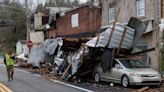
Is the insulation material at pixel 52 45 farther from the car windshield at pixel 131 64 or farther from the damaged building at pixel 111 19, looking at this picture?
the car windshield at pixel 131 64

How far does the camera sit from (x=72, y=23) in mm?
39688

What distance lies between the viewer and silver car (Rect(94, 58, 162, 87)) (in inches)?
714

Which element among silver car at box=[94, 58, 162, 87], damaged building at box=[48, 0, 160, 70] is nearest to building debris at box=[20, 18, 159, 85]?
silver car at box=[94, 58, 162, 87]

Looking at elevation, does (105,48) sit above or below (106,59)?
above

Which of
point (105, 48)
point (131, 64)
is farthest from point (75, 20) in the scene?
point (131, 64)

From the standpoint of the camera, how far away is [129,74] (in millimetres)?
18375

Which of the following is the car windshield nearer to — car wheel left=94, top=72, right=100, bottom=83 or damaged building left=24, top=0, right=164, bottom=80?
damaged building left=24, top=0, right=164, bottom=80

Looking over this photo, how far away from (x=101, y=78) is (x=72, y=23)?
1902cm

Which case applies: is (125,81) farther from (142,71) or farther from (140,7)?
(140,7)

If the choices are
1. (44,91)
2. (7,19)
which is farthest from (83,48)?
(7,19)

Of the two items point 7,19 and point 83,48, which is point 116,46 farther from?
point 7,19

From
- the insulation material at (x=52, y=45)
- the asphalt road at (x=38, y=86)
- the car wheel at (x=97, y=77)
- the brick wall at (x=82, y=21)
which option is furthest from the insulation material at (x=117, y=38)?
the brick wall at (x=82, y=21)

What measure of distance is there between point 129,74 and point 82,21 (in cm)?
1939

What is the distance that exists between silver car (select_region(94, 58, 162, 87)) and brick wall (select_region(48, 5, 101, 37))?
42.5 feet
